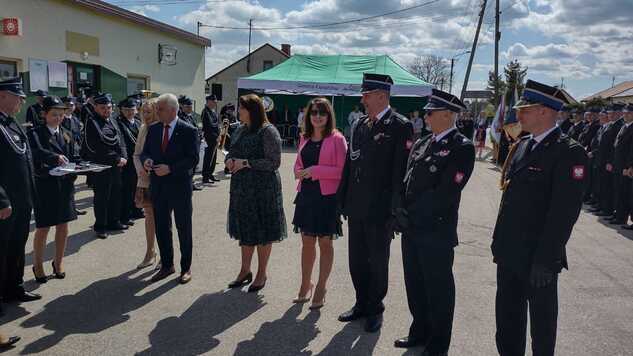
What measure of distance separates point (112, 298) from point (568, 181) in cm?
414

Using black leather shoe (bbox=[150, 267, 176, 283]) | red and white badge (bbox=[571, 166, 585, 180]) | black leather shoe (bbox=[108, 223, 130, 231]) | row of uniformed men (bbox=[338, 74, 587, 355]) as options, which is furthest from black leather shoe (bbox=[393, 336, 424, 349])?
black leather shoe (bbox=[108, 223, 130, 231])

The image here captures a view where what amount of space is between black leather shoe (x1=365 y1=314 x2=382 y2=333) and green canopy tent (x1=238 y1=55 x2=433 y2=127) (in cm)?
1750

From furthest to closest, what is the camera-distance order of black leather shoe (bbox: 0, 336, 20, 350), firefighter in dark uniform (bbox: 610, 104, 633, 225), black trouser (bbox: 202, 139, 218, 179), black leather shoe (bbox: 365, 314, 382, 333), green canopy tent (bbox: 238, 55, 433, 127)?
green canopy tent (bbox: 238, 55, 433, 127) → black trouser (bbox: 202, 139, 218, 179) → firefighter in dark uniform (bbox: 610, 104, 633, 225) → black leather shoe (bbox: 365, 314, 382, 333) → black leather shoe (bbox: 0, 336, 20, 350)

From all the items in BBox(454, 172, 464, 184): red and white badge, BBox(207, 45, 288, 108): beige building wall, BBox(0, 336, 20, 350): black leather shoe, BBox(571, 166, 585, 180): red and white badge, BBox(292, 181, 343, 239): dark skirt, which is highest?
BBox(207, 45, 288, 108): beige building wall

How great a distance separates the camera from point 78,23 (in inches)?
601

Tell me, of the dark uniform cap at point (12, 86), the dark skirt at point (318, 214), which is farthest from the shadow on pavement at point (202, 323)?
the dark uniform cap at point (12, 86)

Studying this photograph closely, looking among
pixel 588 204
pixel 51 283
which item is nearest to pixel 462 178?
pixel 51 283

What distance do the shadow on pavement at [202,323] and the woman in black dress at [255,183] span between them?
32cm

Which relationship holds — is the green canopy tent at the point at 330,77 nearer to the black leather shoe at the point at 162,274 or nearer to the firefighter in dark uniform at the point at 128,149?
the firefighter in dark uniform at the point at 128,149

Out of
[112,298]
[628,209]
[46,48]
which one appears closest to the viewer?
[112,298]

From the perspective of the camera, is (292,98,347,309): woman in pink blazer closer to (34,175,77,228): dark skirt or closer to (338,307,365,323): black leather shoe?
(338,307,365,323): black leather shoe

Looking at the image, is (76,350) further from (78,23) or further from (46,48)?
(78,23)

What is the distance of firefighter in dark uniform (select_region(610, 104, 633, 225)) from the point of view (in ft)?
28.0

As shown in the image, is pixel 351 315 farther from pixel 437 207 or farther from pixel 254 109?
pixel 254 109
